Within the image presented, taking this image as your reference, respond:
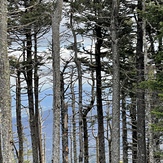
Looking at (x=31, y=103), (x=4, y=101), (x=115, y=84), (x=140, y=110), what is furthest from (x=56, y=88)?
Answer: (x=31, y=103)

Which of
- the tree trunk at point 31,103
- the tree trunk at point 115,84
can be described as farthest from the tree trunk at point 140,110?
the tree trunk at point 31,103

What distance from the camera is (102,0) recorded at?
1303 centimetres

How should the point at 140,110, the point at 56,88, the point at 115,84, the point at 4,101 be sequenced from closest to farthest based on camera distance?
the point at 4,101
the point at 56,88
the point at 115,84
the point at 140,110

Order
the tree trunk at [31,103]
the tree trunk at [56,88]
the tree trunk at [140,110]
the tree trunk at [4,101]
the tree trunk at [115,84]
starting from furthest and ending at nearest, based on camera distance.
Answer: the tree trunk at [31,103] < the tree trunk at [140,110] < the tree trunk at [115,84] < the tree trunk at [56,88] < the tree trunk at [4,101]

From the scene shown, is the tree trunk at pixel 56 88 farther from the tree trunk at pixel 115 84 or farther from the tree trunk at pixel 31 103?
the tree trunk at pixel 31 103

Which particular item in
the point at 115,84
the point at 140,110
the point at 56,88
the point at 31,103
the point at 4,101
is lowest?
the point at 140,110

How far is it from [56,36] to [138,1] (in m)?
4.06

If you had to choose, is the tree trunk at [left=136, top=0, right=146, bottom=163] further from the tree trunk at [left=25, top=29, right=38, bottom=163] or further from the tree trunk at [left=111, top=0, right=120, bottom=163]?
the tree trunk at [left=25, top=29, right=38, bottom=163]

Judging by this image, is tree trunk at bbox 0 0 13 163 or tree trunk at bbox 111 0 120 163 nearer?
tree trunk at bbox 0 0 13 163

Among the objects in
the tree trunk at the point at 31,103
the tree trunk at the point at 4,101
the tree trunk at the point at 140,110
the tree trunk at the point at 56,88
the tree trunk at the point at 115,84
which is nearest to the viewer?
the tree trunk at the point at 4,101

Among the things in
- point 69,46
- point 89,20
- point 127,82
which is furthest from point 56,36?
point 127,82

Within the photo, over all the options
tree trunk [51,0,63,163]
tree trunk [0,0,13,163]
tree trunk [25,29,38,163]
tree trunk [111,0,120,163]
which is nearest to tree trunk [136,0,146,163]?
tree trunk [111,0,120,163]

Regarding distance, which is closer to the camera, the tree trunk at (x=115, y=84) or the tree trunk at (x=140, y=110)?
the tree trunk at (x=115, y=84)

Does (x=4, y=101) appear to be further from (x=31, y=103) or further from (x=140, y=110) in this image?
(x=31, y=103)
